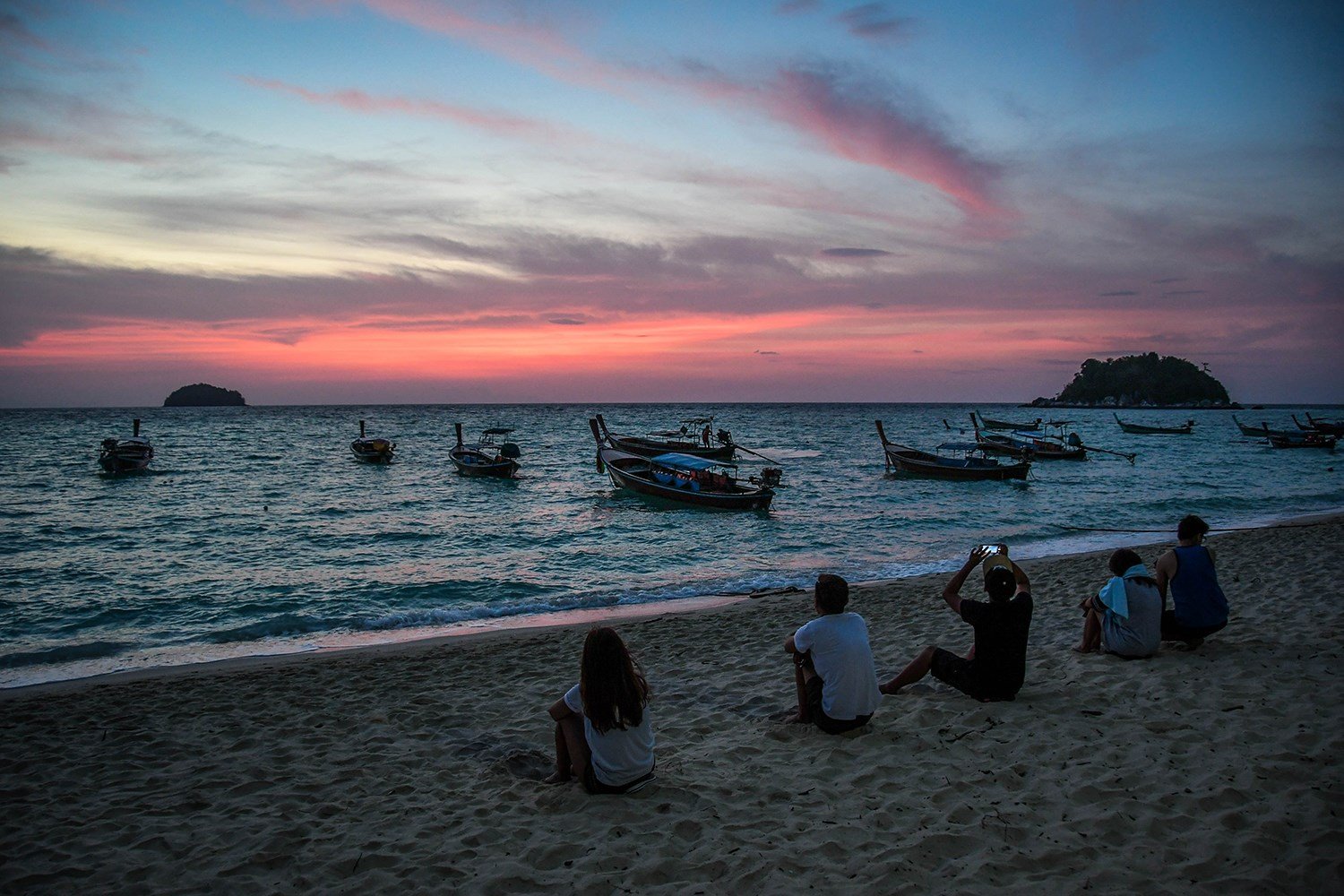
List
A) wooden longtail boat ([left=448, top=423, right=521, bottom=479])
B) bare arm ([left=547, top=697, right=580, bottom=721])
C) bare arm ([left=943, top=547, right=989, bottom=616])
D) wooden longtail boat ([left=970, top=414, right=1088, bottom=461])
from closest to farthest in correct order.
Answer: bare arm ([left=547, top=697, right=580, bottom=721])
bare arm ([left=943, top=547, right=989, bottom=616])
wooden longtail boat ([left=448, top=423, right=521, bottom=479])
wooden longtail boat ([left=970, top=414, right=1088, bottom=461])

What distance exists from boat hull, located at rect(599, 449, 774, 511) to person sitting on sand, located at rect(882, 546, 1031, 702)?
2443cm

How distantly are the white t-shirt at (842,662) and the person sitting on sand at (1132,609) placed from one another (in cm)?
339

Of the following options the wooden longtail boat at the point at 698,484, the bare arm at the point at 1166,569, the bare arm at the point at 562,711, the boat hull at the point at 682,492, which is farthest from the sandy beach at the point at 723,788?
the wooden longtail boat at the point at 698,484

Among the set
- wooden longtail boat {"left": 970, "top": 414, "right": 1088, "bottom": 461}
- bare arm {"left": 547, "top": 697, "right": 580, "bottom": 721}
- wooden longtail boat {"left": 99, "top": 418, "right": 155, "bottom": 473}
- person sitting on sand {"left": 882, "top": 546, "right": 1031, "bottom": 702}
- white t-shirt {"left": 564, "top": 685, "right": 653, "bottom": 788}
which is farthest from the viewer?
wooden longtail boat {"left": 970, "top": 414, "right": 1088, "bottom": 461}

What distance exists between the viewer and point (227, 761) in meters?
7.16

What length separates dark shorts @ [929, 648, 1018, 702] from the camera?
23.2 ft

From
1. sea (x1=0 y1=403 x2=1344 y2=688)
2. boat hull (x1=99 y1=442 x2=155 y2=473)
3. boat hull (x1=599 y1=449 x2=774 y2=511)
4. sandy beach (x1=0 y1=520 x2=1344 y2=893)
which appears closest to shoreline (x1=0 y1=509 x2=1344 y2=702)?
sea (x1=0 y1=403 x2=1344 y2=688)

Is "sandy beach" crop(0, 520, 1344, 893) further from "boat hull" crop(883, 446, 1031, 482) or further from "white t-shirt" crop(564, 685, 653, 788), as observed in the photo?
"boat hull" crop(883, 446, 1031, 482)

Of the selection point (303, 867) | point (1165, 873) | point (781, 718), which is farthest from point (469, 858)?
point (1165, 873)

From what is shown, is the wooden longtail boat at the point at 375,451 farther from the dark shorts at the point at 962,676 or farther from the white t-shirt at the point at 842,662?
the white t-shirt at the point at 842,662

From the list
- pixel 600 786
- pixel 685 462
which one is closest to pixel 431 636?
pixel 600 786

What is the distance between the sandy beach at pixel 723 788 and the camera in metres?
4.67

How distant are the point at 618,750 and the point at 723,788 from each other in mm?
899

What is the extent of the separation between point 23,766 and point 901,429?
124 meters
